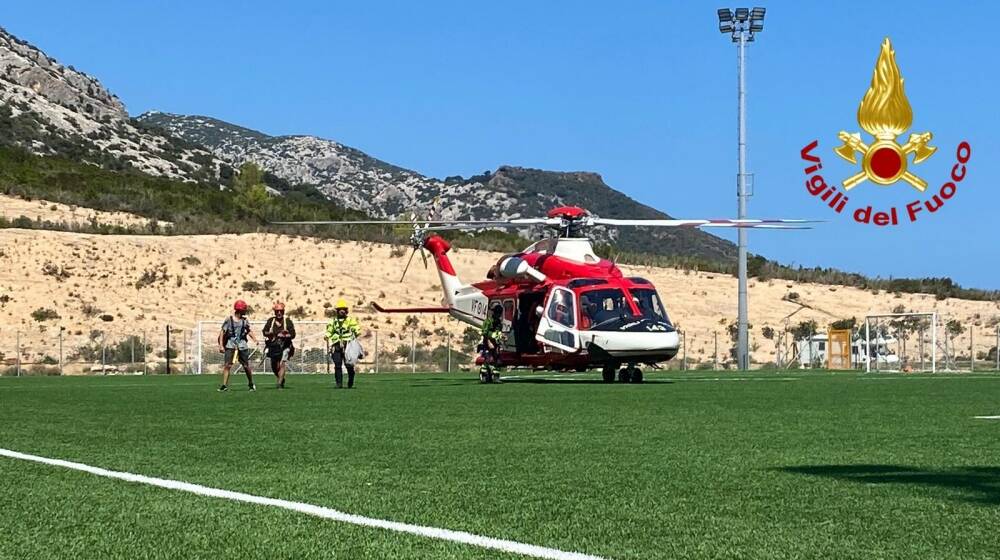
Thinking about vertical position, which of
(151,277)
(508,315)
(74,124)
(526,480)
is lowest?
(526,480)

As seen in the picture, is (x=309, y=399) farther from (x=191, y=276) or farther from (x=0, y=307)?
(x=191, y=276)

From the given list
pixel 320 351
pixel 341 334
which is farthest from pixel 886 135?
pixel 320 351

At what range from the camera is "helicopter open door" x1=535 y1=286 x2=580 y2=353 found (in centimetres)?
3256

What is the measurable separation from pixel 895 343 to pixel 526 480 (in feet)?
204

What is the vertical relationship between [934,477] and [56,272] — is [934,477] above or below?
below

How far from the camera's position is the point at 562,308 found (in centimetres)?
3288

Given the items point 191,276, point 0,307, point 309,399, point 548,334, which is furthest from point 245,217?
point 309,399

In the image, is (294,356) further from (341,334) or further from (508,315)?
(341,334)

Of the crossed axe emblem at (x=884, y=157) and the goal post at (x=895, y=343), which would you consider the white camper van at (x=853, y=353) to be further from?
the crossed axe emblem at (x=884, y=157)

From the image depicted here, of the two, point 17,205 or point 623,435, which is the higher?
point 17,205

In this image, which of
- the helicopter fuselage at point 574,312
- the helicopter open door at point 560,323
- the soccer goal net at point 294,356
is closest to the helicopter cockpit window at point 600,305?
Answer: the helicopter fuselage at point 574,312

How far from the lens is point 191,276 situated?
245 ft

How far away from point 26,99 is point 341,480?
113m

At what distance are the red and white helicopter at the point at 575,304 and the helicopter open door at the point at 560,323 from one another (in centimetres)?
2
